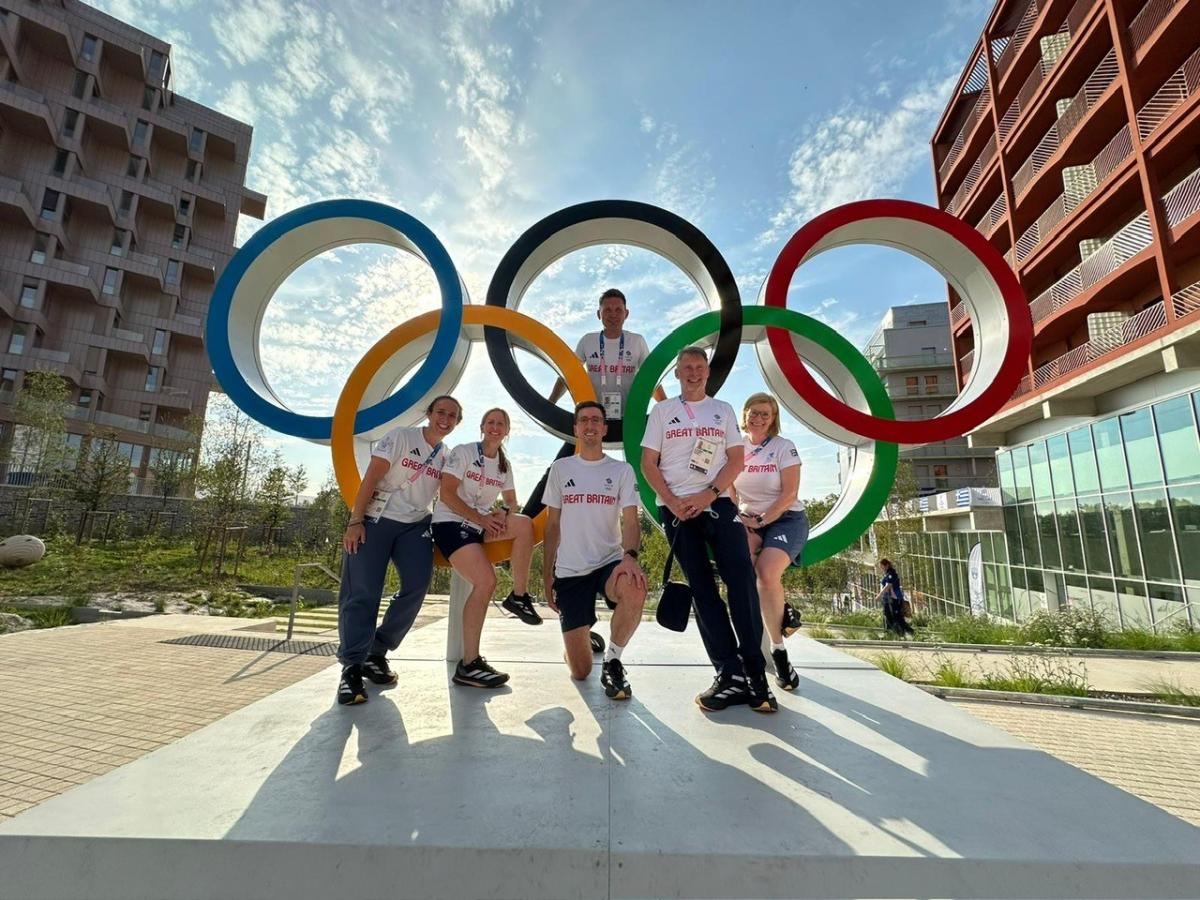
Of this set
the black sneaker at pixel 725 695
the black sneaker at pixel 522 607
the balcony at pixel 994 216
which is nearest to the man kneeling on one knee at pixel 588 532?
the black sneaker at pixel 522 607

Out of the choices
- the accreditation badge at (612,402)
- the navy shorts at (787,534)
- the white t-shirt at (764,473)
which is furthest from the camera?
the accreditation badge at (612,402)

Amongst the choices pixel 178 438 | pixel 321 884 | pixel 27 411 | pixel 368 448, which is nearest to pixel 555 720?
pixel 321 884

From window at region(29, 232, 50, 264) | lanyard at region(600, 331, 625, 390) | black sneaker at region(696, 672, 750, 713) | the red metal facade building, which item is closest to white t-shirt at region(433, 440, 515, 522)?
lanyard at region(600, 331, 625, 390)

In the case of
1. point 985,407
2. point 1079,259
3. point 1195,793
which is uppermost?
point 1079,259

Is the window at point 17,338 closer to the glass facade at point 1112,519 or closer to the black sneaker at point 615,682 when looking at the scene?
the black sneaker at point 615,682

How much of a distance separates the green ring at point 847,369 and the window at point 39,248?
126 feet

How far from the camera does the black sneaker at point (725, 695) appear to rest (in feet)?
8.91

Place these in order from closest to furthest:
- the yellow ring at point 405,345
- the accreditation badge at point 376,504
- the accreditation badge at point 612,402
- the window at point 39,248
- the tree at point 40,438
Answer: the accreditation badge at point 376,504 → the yellow ring at point 405,345 → the accreditation badge at point 612,402 → the tree at point 40,438 → the window at point 39,248

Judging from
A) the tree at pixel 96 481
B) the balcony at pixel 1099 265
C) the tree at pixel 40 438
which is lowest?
the tree at pixel 96 481

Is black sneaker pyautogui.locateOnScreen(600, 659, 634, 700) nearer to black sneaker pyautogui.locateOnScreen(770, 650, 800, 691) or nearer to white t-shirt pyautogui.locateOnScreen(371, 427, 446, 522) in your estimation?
black sneaker pyautogui.locateOnScreen(770, 650, 800, 691)

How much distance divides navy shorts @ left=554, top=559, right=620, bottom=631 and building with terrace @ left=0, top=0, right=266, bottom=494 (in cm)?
→ 2996

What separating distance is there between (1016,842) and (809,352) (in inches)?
136

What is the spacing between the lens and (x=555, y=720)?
8.50ft

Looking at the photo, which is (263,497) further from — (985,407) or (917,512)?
(917,512)
